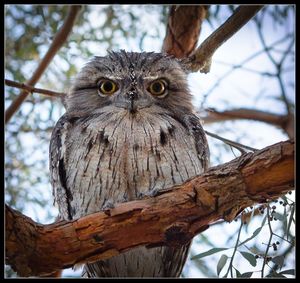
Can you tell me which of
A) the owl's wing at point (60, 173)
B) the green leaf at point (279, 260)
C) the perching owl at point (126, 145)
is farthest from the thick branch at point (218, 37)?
the green leaf at point (279, 260)

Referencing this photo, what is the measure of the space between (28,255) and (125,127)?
0.82m

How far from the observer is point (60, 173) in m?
2.72

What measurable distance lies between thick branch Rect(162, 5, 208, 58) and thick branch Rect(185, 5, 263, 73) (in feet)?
1.22

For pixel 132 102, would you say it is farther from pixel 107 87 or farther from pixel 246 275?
pixel 246 275

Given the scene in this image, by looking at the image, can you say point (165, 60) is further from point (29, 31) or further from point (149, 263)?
point (29, 31)

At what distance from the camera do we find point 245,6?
9.68 ft

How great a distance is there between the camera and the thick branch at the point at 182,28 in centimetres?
370

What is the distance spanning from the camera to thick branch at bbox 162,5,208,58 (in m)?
3.70

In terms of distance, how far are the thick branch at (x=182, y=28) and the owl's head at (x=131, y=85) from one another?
658mm

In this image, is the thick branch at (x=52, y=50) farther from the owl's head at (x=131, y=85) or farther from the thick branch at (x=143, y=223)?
the thick branch at (x=143, y=223)

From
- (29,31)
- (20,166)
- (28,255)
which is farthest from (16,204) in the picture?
(28,255)

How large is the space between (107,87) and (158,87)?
0.27 metres

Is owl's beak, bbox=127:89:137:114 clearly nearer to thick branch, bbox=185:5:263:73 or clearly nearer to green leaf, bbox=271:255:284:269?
thick branch, bbox=185:5:263:73

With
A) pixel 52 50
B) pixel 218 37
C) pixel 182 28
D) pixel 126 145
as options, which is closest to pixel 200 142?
pixel 126 145
